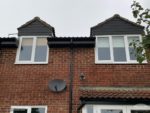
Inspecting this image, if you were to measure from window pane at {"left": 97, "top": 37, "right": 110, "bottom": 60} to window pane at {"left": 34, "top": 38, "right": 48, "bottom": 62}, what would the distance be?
2.96 meters

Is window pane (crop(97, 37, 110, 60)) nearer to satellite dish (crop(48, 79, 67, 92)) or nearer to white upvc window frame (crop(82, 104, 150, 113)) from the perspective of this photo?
satellite dish (crop(48, 79, 67, 92))

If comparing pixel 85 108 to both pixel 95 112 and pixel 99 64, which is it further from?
pixel 99 64

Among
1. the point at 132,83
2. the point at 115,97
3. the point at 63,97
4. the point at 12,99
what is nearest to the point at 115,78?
the point at 132,83

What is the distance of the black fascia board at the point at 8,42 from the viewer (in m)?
15.0

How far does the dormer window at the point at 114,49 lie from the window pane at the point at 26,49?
3652 mm

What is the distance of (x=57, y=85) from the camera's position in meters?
13.5

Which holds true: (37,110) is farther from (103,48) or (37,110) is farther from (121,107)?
(103,48)

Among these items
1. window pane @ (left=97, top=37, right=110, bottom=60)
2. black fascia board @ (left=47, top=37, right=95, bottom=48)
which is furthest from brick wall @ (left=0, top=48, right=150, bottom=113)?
window pane @ (left=97, top=37, right=110, bottom=60)

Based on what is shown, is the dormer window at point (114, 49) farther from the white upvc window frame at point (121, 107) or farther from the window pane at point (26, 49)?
the window pane at point (26, 49)

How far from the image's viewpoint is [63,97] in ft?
43.3

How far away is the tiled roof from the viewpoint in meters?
12.0

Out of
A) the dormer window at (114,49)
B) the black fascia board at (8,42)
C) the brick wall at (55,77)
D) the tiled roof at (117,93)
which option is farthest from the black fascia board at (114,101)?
the black fascia board at (8,42)

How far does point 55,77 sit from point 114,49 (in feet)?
11.8

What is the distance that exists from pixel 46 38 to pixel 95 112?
551 centimetres
